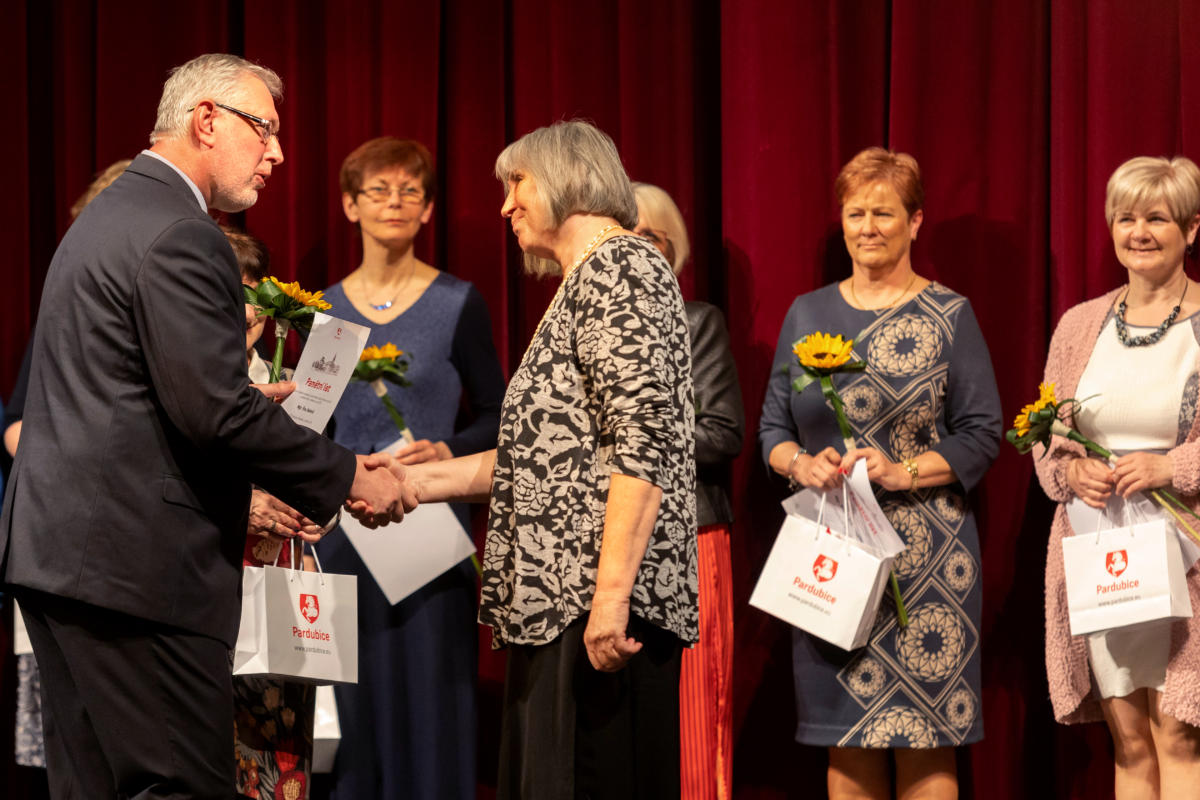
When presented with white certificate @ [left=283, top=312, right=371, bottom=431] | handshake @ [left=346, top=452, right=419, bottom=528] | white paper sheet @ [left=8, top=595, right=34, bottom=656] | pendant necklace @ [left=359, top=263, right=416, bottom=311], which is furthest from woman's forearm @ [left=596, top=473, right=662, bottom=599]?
white paper sheet @ [left=8, top=595, right=34, bottom=656]

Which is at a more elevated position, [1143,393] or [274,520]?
[1143,393]

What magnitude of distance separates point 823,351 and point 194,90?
5.66 ft

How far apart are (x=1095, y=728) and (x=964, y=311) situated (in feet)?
4.21

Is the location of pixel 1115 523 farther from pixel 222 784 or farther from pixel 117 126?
pixel 117 126

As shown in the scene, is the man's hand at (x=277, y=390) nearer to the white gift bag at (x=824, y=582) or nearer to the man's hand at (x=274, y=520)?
the man's hand at (x=274, y=520)

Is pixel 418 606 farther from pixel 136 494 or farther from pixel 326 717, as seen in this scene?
pixel 136 494

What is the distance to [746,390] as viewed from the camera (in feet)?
13.1

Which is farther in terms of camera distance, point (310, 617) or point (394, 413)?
point (394, 413)

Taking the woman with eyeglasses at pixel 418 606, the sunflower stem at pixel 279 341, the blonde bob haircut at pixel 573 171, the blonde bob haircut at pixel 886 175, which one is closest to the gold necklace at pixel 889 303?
the blonde bob haircut at pixel 886 175

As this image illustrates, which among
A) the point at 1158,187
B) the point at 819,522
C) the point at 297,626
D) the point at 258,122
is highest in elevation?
the point at 1158,187

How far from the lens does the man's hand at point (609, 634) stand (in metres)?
2.06

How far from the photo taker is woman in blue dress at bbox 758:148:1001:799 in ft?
11.0

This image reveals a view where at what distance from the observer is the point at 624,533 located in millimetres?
2078

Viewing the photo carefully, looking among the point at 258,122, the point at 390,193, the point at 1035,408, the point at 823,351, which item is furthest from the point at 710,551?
the point at 258,122
